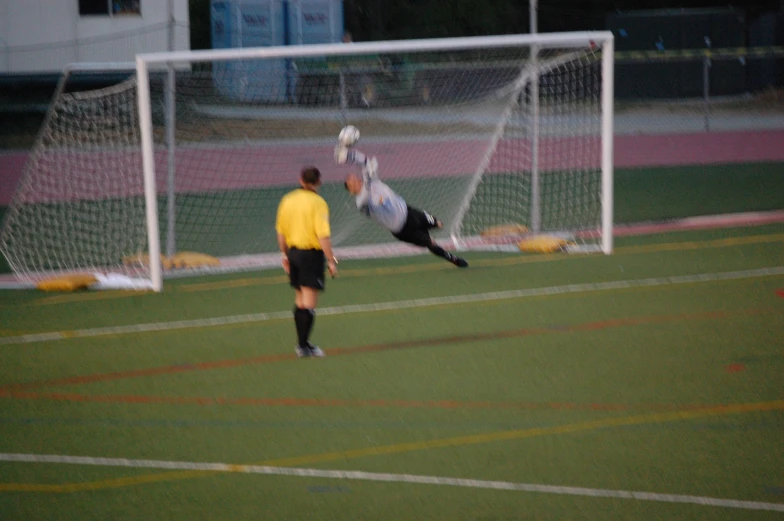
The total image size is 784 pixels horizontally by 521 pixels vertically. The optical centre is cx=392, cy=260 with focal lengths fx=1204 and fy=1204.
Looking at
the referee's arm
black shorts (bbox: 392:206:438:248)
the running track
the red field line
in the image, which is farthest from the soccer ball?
the running track

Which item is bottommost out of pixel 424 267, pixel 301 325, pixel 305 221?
pixel 424 267

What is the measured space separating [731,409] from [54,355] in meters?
5.54

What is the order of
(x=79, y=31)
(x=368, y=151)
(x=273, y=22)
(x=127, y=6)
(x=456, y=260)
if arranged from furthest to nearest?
1. (x=273, y=22)
2. (x=127, y=6)
3. (x=79, y=31)
4. (x=368, y=151)
5. (x=456, y=260)

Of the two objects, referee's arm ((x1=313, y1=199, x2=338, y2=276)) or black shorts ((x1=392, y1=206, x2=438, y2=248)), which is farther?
black shorts ((x1=392, y1=206, x2=438, y2=248))

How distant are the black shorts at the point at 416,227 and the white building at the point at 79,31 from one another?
1727 cm

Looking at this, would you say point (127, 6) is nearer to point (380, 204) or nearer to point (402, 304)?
point (380, 204)

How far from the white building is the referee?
2036 cm

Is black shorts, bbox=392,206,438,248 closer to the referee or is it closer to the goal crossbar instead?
the goal crossbar

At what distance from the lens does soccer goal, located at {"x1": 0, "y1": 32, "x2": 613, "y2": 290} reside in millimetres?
13992

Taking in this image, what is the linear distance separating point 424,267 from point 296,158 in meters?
9.12

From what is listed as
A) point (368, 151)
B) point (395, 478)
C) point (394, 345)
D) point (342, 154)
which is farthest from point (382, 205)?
point (368, 151)

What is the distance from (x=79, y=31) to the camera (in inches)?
1169

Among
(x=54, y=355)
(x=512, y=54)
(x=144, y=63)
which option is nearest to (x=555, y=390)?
(x=54, y=355)

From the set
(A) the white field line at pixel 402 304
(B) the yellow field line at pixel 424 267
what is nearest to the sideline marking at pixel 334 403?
(A) the white field line at pixel 402 304
